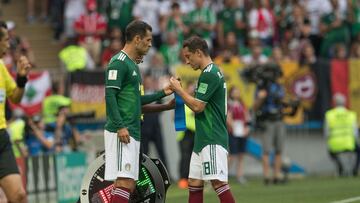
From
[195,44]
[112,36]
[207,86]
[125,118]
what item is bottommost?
[125,118]

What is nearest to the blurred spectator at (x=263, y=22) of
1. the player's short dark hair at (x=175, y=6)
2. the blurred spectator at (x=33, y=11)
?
the player's short dark hair at (x=175, y=6)

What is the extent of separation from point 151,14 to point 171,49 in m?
1.08

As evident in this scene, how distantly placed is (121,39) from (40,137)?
579cm

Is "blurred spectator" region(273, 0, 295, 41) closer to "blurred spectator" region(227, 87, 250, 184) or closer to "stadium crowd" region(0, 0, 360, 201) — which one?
"stadium crowd" region(0, 0, 360, 201)

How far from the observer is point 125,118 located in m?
10.9

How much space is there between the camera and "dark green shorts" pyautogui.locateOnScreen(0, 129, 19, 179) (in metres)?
10.9

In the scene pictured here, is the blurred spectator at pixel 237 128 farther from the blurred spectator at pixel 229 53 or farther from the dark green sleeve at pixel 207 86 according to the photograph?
the dark green sleeve at pixel 207 86

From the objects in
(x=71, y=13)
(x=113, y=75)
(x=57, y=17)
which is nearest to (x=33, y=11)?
(x=57, y=17)

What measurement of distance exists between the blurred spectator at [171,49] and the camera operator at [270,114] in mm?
3234

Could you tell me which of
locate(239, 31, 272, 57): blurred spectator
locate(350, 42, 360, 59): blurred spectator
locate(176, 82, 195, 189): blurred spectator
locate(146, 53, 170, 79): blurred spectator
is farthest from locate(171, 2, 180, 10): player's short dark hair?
locate(350, 42, 360, 59): blurred spectator

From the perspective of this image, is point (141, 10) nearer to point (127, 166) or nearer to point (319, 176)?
point (319, 176)

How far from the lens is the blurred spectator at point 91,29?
23.0m

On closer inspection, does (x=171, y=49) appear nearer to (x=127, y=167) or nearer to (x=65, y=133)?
(x=65, y=133)

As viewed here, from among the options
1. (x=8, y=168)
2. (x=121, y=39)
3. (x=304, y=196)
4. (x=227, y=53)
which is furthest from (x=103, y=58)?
(x=8, y=168)
